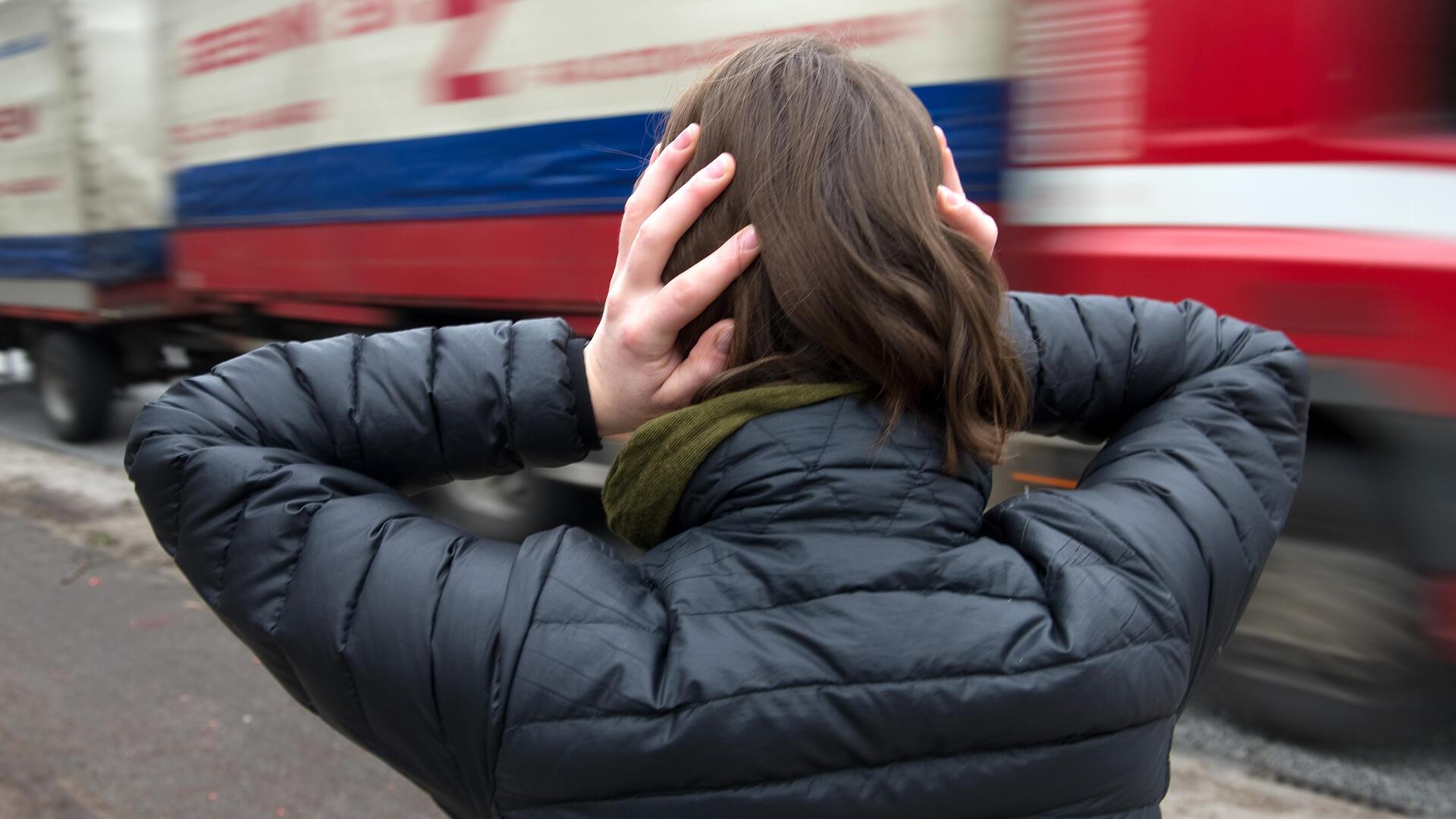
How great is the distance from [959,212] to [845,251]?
0.14m

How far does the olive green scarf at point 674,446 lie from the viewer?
40.7 inches

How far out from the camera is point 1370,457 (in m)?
3.16

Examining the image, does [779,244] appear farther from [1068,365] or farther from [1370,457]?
[1370,457]

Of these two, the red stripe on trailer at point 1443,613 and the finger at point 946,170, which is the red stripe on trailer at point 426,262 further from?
the finger at point 946,170

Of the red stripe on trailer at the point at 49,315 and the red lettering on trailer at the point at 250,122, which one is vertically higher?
the red lettering on trailer at the point at 250,122

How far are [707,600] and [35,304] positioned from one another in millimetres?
9634

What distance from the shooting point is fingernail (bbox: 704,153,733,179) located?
1003 mm

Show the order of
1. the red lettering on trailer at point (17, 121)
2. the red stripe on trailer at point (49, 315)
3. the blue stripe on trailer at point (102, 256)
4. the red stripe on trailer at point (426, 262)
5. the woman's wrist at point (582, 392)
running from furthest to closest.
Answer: the red lettering on trailer at point (17, 121), the red stripe on trailer at point (49, 315), the blue stripe on trailer at point (102, 256), the red stripe on trailer at point (426, 262), the woman's wrist at point (582, 392)

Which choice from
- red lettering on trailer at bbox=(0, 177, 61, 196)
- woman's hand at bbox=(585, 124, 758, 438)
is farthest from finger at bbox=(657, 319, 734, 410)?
red lettering on trailer at bbox=(0, 177, 61, 196)

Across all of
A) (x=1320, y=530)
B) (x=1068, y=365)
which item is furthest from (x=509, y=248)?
(x=1068, y=365)

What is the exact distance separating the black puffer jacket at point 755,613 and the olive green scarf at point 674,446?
0.05ft

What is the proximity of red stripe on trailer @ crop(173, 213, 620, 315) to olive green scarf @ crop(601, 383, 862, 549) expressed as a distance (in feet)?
10.9

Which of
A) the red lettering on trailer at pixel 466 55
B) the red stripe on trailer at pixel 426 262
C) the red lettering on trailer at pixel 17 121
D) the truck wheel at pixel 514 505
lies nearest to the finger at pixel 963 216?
the red stripe on trailer at pixel 426 262

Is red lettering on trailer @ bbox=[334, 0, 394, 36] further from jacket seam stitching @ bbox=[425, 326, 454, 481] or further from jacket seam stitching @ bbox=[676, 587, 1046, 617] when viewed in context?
jacket seam stitching @ bbox=[676, 587, 1046, 617]
